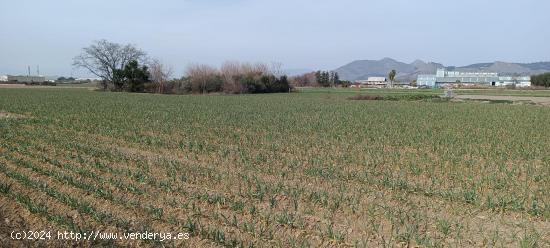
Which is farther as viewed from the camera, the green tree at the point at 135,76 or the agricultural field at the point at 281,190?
the green tree at the point at 135,76

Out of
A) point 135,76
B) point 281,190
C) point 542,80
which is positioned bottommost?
point 281,190

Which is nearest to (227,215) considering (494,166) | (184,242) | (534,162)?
(184,242)

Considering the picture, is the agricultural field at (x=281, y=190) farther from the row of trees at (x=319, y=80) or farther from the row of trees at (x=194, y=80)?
the row of trees at (x=319, y=80)

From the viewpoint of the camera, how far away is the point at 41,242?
5023 mm

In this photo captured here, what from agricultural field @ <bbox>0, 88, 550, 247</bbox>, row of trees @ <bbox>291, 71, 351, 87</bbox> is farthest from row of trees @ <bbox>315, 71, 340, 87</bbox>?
agricultural field @ <bbox>0, 88, 550, 247</bbox>

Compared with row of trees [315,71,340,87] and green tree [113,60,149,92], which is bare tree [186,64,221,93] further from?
row of trees [315,71,340,87]

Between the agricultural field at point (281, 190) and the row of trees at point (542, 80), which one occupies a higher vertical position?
the row of trees at point (542, 80)

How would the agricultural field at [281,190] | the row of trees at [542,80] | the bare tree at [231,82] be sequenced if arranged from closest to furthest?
the agricultural field at [281,190] → the bare tree at [231,82] → the row of trees at [542,80]

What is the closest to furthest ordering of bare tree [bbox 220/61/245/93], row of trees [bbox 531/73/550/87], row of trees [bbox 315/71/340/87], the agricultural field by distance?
the agricultural field < bare tree [bbox 220/61/245/93] < row of trees [bbox 531/73/550/87] < row of trees [bbox 315/71/340/87]

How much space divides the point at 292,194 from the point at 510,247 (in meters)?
3.61

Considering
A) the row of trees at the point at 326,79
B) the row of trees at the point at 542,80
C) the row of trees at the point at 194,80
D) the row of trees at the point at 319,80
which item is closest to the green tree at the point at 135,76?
the row of trees at the point at 194,80

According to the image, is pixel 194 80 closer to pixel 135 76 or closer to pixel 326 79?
pixel 135 76

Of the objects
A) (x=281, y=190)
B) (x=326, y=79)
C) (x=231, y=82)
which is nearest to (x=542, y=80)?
(x=326, y=79)

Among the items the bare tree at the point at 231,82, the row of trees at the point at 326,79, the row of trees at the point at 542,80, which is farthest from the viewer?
the row of trees at the point at 326,79
